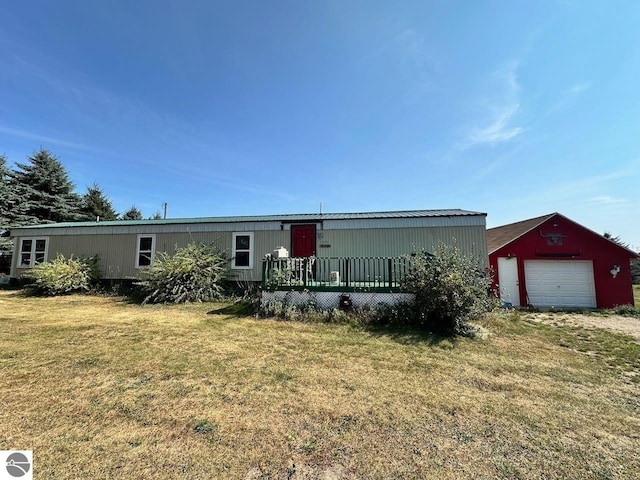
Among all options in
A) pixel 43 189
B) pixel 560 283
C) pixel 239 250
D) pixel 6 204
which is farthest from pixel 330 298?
pixel 43 189

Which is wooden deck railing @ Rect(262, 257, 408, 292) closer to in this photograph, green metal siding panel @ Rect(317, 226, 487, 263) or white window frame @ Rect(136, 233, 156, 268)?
green metal siding panel @ Rect(317, 226, 487, 263)

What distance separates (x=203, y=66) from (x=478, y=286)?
1048 centimetres

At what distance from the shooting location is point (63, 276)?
11.1 m

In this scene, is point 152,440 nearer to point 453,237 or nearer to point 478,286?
point 478,286

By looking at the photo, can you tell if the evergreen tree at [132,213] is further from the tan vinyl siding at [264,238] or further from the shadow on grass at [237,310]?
the shadow on grass at [237,310]

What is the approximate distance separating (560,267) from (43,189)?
33.1 metres

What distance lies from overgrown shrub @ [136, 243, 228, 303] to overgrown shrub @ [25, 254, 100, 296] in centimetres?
344

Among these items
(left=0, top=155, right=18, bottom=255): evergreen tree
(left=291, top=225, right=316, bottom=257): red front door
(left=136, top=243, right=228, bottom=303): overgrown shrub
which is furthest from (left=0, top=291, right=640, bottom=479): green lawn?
(left=0, top=155, right=18, bottom=255): evergreen tree

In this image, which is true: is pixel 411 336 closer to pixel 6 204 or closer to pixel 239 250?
pixel 239 250

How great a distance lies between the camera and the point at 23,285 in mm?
13375

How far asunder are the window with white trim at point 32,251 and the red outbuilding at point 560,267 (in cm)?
1989

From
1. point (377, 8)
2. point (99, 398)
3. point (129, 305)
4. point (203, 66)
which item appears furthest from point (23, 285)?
point (377, 8)

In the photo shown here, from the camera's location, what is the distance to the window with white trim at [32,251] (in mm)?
13398

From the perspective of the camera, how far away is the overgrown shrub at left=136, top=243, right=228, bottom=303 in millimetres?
9656
